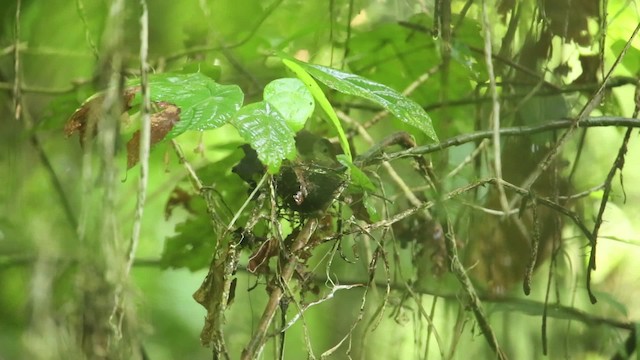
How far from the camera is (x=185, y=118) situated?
45 cm

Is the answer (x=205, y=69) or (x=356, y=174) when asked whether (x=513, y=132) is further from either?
(x=205, y=69)

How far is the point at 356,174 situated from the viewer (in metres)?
0.53

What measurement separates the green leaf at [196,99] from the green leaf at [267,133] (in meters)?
0.01

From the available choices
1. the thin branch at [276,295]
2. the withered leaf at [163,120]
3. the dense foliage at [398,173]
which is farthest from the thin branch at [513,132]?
the withered leaf at [163,120]

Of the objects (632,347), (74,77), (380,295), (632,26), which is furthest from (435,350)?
(74,77)

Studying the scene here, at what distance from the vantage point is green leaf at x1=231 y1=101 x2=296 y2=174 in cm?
44

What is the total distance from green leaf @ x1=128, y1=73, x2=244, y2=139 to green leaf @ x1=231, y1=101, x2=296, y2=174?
0.04ft

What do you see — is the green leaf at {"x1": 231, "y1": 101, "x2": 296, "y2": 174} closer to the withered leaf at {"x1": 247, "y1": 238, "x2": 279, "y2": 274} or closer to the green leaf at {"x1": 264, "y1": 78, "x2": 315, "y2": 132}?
the green leaf at {"x1": 264, "y1": 78, "x2": 315, "y2": 132}

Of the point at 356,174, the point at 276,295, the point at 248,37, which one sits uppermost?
the point at 248,37

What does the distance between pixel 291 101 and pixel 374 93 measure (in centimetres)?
8

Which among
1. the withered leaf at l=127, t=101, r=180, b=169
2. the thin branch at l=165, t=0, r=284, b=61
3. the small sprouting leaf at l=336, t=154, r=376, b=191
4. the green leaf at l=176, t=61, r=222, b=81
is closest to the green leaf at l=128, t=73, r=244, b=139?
the withered leaf at l=127, t=101, r=180, b=169

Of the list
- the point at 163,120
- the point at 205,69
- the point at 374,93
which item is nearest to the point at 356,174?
the point at 374,93

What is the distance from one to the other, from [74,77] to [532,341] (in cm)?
74

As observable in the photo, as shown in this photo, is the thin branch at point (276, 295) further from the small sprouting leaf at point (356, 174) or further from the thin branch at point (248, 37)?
the thin branch at point (248, 37)
